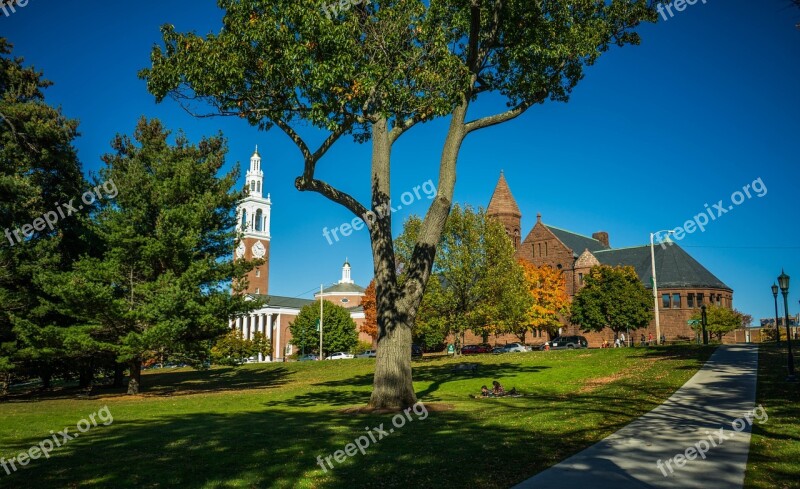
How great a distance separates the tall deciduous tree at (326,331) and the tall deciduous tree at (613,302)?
33.6 m

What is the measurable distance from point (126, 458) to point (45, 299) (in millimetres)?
18917

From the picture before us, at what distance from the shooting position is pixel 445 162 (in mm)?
15930

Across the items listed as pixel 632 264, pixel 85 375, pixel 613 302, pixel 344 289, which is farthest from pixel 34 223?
pixel 344 289

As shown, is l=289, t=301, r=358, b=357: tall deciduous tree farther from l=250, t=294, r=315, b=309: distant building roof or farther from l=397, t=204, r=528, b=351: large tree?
l=397, t=204, r=528, b=351: large tree

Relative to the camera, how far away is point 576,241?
85.9 m

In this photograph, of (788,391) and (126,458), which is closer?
(126,458)

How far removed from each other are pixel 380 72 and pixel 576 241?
77.3 meters

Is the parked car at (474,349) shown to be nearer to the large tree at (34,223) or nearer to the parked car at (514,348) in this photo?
the parked car at (514,348)

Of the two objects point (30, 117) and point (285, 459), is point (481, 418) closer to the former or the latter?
point (285, 459)

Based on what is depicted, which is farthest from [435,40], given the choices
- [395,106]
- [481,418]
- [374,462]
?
[374,462]

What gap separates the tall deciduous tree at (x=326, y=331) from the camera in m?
79.6

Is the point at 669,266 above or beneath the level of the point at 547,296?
above

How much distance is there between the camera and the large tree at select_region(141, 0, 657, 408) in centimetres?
1370

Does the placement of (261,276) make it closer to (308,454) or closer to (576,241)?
(576,241)
